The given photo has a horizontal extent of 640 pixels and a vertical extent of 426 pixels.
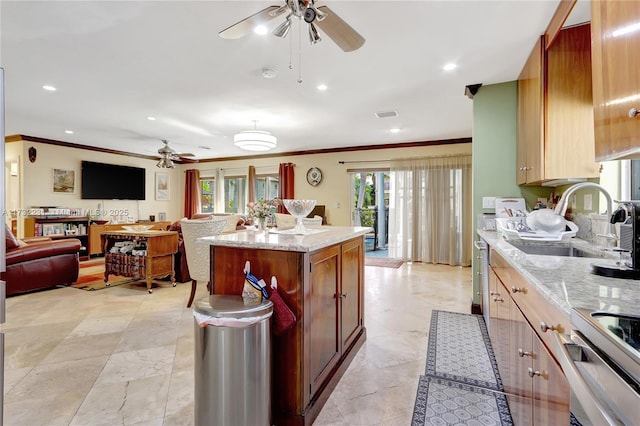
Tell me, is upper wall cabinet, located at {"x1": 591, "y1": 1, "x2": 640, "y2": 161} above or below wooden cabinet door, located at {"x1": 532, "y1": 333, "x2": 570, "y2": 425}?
above

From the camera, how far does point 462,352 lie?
2479 mm

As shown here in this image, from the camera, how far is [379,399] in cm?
191

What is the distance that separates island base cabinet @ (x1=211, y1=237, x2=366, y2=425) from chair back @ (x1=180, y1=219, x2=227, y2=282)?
169cm

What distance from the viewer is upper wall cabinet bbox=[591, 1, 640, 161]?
997 millimetres

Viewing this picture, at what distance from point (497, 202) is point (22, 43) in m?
4.44

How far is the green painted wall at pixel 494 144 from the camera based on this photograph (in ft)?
10.6

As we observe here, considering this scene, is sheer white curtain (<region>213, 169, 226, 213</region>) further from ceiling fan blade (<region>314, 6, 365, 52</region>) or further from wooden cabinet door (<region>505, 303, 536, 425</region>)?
wooden cabinet door (<region>505, 303, 536, 425</region>)

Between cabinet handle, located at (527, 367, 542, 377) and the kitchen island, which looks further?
the kitchen island

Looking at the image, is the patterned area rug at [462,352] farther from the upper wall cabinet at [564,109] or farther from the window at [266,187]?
the window at [266,187]

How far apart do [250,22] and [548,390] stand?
2.18 m

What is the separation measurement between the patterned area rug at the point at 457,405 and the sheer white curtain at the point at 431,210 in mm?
4485

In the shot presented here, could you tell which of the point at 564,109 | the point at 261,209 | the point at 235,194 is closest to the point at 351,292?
the point at 261,209

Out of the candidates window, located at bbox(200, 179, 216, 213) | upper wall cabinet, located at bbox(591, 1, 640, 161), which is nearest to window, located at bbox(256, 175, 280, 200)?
window, located at bbox(200, 179, 216, 213)

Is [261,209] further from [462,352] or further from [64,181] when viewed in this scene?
[64,181]
